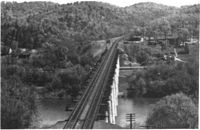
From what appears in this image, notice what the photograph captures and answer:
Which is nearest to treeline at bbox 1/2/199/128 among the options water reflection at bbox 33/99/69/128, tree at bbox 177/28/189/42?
water reflection at bbox 33/99/69/128

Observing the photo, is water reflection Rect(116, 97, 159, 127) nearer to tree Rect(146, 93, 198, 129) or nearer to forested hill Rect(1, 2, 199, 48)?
tree Rect(146, 93, 198, 129)

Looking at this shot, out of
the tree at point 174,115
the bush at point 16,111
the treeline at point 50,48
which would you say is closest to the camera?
the tree at point 174,115

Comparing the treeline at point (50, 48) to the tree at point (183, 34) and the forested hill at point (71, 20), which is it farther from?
the tree at point (183, 34)

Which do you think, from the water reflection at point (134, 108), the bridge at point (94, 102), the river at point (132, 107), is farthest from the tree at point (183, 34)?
the water reflection at point (134, 108)

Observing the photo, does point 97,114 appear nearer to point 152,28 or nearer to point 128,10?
point 152,28

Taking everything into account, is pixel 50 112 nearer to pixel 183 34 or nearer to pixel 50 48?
pixel 50 48

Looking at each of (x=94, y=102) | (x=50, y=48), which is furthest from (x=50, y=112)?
(x=50, y=48)
